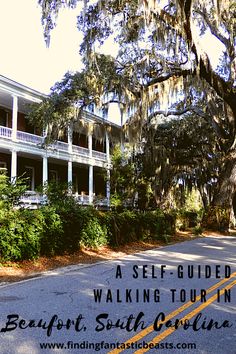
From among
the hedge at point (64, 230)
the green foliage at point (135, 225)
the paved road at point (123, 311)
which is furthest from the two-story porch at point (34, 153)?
the paved road at point (123, 311)

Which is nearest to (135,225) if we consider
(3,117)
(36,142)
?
(36,142)

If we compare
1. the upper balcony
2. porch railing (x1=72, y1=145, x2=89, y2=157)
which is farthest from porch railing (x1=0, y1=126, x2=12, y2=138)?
porch railing (x1=72, y1=145, x2=89, y2=157)

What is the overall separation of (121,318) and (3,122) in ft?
70.3

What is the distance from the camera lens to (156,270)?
909cm

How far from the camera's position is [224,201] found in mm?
20359

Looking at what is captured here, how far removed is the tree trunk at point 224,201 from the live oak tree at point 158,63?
0.05 metres

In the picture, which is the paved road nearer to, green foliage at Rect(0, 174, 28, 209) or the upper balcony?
green foliage at Rect(0, 174, 28, 209)

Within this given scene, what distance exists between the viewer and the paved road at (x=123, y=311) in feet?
14.4

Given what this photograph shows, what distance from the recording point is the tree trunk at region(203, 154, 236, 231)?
2014 cm

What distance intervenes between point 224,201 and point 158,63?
767 centimetres

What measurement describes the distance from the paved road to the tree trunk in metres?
11.0

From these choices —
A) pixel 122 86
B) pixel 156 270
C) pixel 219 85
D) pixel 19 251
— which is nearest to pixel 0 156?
pixel 122 86

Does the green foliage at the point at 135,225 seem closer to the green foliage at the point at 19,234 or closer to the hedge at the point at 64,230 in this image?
the hedge at the point at 64,230

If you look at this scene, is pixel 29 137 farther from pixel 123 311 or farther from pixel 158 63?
pixel 123 311
